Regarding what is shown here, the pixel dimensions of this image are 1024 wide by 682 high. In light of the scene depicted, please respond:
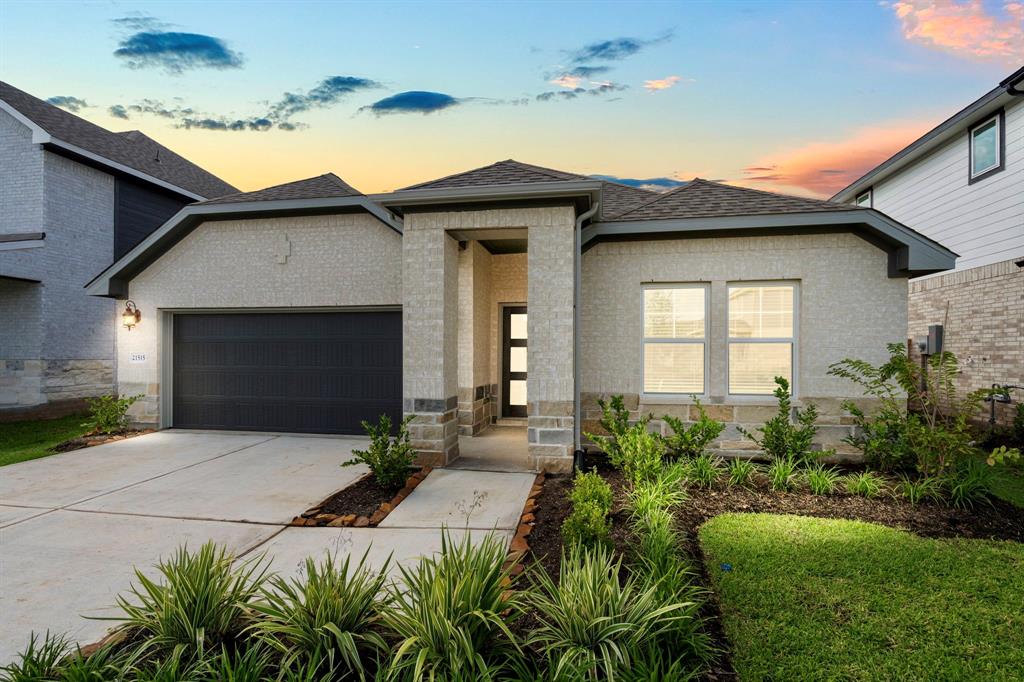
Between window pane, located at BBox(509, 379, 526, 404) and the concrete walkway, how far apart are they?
345cm

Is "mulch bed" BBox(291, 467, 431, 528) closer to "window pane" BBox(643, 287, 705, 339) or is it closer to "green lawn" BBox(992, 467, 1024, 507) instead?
"window pane" BBox(643, 287, 705, 339)

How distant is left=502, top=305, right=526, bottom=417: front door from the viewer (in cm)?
956

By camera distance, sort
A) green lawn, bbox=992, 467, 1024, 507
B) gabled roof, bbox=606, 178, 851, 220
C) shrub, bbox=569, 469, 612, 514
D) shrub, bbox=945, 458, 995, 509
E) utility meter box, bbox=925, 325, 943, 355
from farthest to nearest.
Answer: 1. utility meter box, bbox=925, 325, 943, 355
2. gabled roof, bbox=606, 178, 851, 220
3. green lawn, bbox=992, 467, 1024, 507
4. shrub, bbox=945, 458, 995, 509
5. shrub, bbox=569, 469, 612, 514

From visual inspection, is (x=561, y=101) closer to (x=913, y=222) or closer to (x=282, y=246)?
(x=282, y=246)

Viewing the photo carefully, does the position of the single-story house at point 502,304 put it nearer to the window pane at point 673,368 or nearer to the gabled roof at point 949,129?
the window pane at point 673,368

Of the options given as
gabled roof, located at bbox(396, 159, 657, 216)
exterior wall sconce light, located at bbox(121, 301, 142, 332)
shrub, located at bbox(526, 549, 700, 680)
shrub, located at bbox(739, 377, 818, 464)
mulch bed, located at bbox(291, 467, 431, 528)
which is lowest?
mulch bed, located at bbox(291, 467, 431, 528)

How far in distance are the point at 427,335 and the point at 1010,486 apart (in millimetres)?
7456

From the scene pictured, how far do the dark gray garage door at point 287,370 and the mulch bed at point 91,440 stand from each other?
2.20 ft

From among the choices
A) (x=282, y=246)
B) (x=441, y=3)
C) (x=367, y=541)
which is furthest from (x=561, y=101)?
(x=367, y=541)

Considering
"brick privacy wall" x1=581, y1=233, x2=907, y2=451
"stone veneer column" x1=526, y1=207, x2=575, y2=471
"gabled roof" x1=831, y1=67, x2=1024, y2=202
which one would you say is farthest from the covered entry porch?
"gabled roof" x1=831, y1=67, x2=1024, y2=202

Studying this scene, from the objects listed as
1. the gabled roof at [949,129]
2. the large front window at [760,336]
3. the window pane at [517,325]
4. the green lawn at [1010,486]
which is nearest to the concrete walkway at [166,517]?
the large front window at [760,336]

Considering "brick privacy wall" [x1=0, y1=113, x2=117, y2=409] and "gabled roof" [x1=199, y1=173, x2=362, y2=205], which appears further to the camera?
"brick privacy wall" [x1=0, y1=113, x2=117, y2=409]

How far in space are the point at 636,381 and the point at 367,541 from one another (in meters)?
4.53

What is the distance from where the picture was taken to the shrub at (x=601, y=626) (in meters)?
2.31
